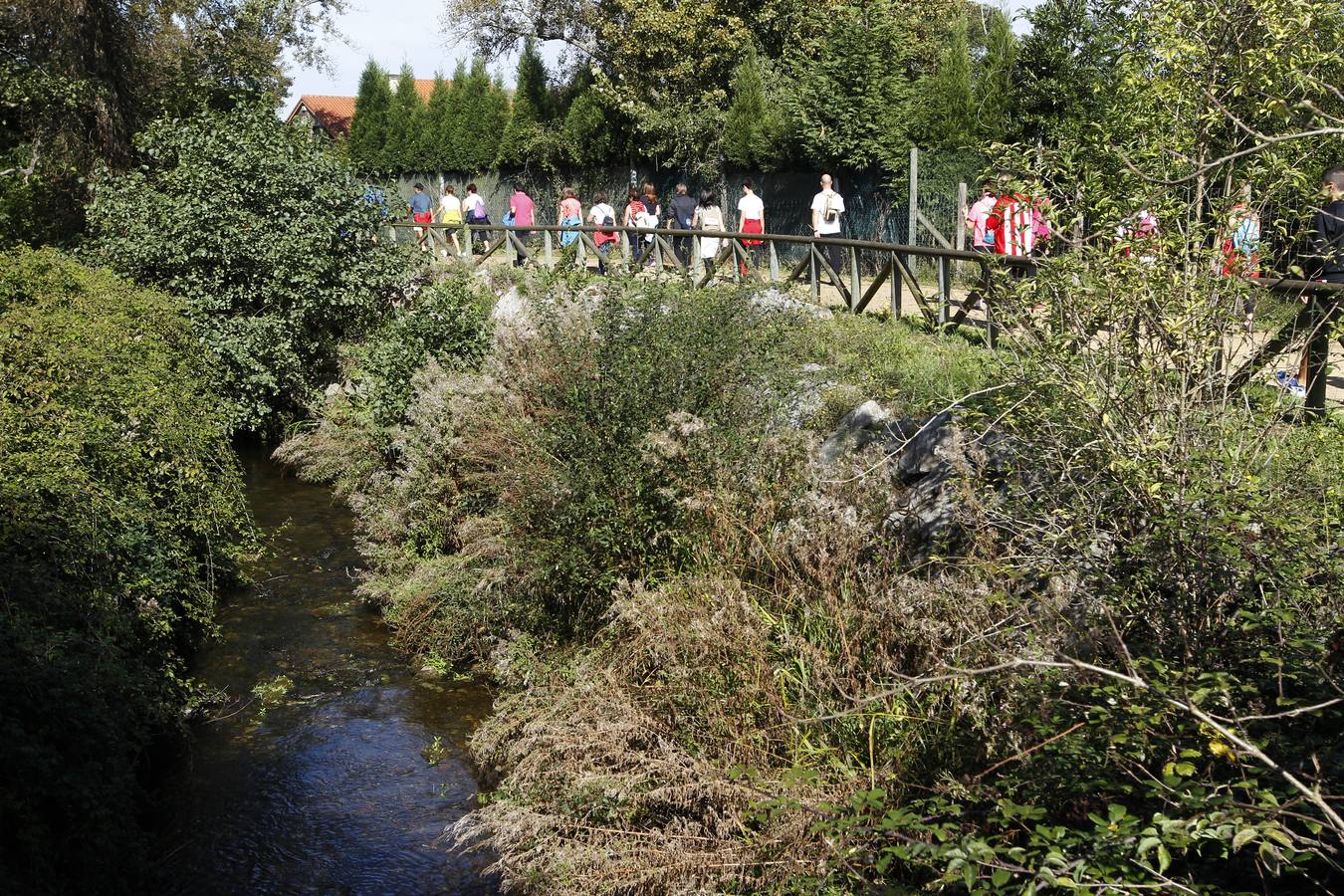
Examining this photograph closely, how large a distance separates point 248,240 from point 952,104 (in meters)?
11.3

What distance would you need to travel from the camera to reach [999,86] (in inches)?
735

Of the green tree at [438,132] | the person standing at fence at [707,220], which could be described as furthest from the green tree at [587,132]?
the person standing at fence at [707,220]

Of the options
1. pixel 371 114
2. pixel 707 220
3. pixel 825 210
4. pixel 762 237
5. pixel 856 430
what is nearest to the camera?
pixel 856 430

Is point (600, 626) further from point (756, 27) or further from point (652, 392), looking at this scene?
point (756, 27)

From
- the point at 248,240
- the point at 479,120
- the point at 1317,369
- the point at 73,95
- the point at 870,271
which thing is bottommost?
the point at 1317,369

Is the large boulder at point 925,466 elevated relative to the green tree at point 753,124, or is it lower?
lower

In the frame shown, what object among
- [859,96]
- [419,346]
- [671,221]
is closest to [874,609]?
[419,346]

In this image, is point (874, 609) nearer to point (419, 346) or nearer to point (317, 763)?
point (317, 763)

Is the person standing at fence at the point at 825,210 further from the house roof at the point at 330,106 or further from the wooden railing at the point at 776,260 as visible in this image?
the house roof at the point at 330,106

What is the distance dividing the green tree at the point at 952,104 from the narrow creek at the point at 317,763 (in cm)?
1314

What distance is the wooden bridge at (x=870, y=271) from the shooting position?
543cm

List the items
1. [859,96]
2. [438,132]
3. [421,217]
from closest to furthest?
[859,96] → [421,217] → [438,132]

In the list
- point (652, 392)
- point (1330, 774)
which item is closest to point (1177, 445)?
point (1330, 774)

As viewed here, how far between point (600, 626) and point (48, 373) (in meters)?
4.13
